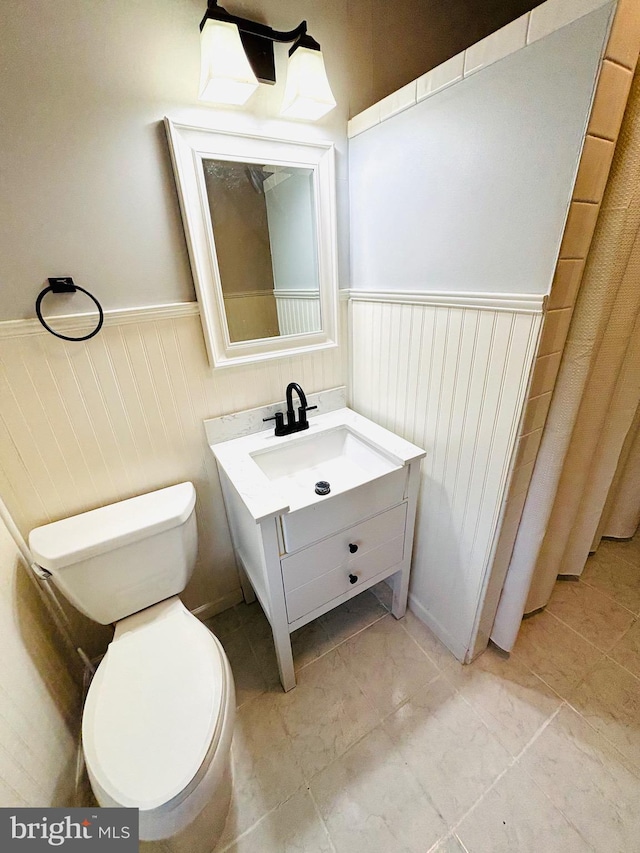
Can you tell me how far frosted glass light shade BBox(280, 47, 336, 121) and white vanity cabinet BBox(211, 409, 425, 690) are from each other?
1018mm

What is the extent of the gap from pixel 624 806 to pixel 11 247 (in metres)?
2.21

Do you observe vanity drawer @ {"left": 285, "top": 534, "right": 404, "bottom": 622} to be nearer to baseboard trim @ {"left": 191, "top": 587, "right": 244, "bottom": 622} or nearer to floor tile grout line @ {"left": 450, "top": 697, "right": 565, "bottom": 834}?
baseboard trim @ {"left": 191, "top": 587, "right": 244, "bottom": 622}

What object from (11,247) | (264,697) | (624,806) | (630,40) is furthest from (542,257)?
(264,697)

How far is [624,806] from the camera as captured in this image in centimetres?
95

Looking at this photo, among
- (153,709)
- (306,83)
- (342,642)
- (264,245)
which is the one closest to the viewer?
(153,709)

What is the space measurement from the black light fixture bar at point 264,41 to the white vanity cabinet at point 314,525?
1.11 metres

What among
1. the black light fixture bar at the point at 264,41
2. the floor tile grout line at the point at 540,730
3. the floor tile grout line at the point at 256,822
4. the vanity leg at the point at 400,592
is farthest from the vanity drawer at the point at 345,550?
the black light fixture bar at the point at 264,41

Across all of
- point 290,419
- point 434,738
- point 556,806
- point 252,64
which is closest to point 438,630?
point 434,738

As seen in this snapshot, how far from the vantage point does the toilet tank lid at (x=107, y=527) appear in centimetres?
93

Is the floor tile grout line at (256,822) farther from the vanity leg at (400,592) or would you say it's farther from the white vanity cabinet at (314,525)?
the vanity leg at (400,592)

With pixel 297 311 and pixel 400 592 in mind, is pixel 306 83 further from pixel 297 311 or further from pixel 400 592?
pixel 400 592

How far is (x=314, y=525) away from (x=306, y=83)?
1.26 meters

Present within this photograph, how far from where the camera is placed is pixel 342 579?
1197 mm

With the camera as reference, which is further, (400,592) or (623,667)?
(400,592)
